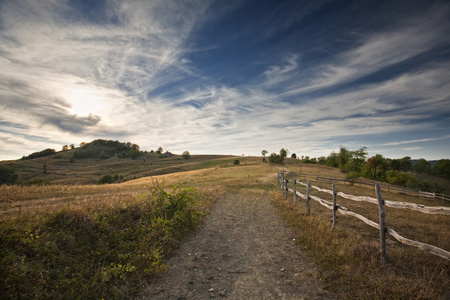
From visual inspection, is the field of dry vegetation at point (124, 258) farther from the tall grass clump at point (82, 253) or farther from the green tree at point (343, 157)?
the green tree at point (343, 157)

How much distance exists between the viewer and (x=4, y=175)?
42.3m

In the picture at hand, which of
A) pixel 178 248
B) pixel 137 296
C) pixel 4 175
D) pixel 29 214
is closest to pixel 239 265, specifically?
pixel 178 248

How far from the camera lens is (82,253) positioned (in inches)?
207

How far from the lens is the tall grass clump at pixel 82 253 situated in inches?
156

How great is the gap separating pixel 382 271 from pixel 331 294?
5.74ft

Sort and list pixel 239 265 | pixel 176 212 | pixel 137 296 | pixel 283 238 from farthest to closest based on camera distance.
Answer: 1. pixel 176 212
2. pixel 283 238
3. pixel 239 265
4. pixel 137 296

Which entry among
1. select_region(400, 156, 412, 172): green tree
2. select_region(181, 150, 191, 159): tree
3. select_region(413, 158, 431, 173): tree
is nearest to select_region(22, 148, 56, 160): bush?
select_region(181, 150, 191, 159): tree

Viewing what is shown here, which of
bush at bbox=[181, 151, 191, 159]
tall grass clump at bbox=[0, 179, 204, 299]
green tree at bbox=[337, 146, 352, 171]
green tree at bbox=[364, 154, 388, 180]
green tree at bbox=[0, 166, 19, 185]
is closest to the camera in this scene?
tall grass clump at bbox=[0, 179, 204, 299]

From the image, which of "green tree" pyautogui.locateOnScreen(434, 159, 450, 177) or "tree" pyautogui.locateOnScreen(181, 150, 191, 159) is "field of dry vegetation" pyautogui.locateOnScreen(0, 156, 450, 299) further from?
"tree" pyautogui.locateOnScreen(181, 150, 191, 159)

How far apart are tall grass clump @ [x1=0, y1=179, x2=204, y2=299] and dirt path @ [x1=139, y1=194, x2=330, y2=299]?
60cm

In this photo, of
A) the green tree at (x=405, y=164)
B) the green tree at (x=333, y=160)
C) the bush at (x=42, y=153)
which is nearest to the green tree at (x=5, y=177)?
the bush at (x=42, y=153)

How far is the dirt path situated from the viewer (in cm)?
455

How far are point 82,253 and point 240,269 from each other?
4.32 m

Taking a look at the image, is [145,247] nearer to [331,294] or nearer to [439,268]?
[331,294]
